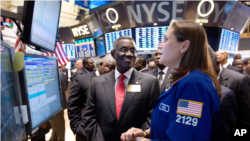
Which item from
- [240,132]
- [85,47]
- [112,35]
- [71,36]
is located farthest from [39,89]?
[71,36]

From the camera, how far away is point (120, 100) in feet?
5.46

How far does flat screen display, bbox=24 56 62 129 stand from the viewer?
105 cm

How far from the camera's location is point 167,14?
16.5 ft

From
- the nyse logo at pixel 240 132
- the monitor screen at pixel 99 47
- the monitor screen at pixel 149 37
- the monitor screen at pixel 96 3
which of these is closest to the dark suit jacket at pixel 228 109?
the nyse logo at pixel 240 132

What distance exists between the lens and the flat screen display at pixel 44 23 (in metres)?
1.18

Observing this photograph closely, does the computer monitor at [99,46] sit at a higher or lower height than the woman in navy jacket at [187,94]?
higher

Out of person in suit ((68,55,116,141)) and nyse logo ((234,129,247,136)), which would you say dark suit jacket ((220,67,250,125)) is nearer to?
nyse logo ((234,129,247,136))

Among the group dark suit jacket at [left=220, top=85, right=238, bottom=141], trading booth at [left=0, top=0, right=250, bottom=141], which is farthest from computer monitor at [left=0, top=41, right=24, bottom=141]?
dark suit jacket at [left=220, top=85, right=238, bottom=141]

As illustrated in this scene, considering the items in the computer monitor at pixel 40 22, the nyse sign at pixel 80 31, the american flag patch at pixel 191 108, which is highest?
the nyse sign at pixel 80 31

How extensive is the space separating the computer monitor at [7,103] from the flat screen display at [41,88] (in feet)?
0.39

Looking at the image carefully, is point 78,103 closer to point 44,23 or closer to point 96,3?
point 44,23

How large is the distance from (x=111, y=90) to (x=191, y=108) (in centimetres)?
103

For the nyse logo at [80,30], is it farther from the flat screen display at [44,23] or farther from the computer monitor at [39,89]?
the computer monitor at [39,89]

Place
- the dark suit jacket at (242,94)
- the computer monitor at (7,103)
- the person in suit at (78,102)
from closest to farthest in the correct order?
the computer monitor at (7,103), the dark suit jacket at (242,94), the person in suit at (78,102)
